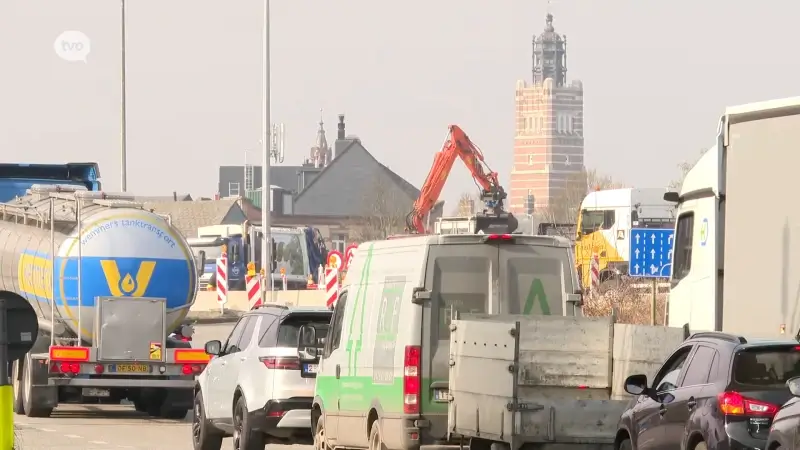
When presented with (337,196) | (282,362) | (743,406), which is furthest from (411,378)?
(337,196)

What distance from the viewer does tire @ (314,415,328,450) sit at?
17.6 m

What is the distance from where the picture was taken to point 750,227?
18297 mm

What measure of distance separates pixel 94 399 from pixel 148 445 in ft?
15.9

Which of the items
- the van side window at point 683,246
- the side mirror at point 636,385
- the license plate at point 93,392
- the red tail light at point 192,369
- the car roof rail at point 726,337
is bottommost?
the license plate at point 93,392

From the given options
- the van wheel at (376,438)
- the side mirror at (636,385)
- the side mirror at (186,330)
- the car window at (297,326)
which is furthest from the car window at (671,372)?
the side mirror at (186,330)

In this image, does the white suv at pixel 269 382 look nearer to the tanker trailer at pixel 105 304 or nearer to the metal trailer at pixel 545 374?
the metal trailer at pixel 545 374

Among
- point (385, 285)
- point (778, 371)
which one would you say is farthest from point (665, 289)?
point (778, 371)

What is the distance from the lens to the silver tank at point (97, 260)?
997 inches

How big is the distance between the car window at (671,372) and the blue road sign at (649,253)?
51.1 feet

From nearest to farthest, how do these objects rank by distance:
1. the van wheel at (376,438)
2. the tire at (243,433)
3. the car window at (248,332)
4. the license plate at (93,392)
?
the van wheel at (376,438)
the tire at (243,433)
the car window at (248,332)
the license plate at (93,392)

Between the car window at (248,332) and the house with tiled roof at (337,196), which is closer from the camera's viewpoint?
the car window at (248,332)

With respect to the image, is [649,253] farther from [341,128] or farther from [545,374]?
[341,128]

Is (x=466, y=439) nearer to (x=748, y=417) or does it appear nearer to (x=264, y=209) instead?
(x=748, y=417)

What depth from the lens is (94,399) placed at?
26453 mm
